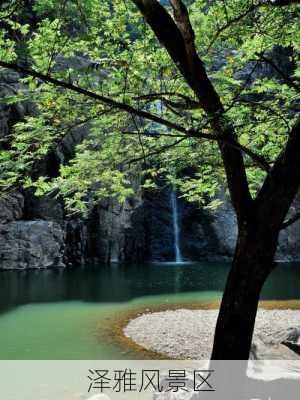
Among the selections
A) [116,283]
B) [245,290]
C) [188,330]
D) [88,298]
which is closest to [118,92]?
[245,290]

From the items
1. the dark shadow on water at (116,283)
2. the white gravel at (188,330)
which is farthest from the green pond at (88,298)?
the white gravel at (188,330)

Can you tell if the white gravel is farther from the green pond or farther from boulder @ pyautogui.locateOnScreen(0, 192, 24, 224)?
boulder @ pyautogui.locateOnScreen(0, 192, 24, 224)

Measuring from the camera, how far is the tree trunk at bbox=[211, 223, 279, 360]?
480 cm

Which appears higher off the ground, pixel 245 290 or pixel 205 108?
pixel 205 108

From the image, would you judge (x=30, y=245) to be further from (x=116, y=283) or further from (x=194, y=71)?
(x=194, y=71)

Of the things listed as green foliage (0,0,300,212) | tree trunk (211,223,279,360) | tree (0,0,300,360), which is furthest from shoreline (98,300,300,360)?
tree trunk (211,223,279,360)

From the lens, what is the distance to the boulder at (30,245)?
32.6 metres

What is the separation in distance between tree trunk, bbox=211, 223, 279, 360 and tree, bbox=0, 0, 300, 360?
0.03 feet

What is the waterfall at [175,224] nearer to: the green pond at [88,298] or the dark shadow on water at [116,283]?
the green pond at [88,298]

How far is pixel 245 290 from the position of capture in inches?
189

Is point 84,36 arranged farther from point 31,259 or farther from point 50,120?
point 31,259

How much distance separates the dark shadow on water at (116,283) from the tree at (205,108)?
1424cm

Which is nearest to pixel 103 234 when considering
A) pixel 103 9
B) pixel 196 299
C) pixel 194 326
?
pixel 196 299

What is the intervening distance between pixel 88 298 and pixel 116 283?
15.9 feet
